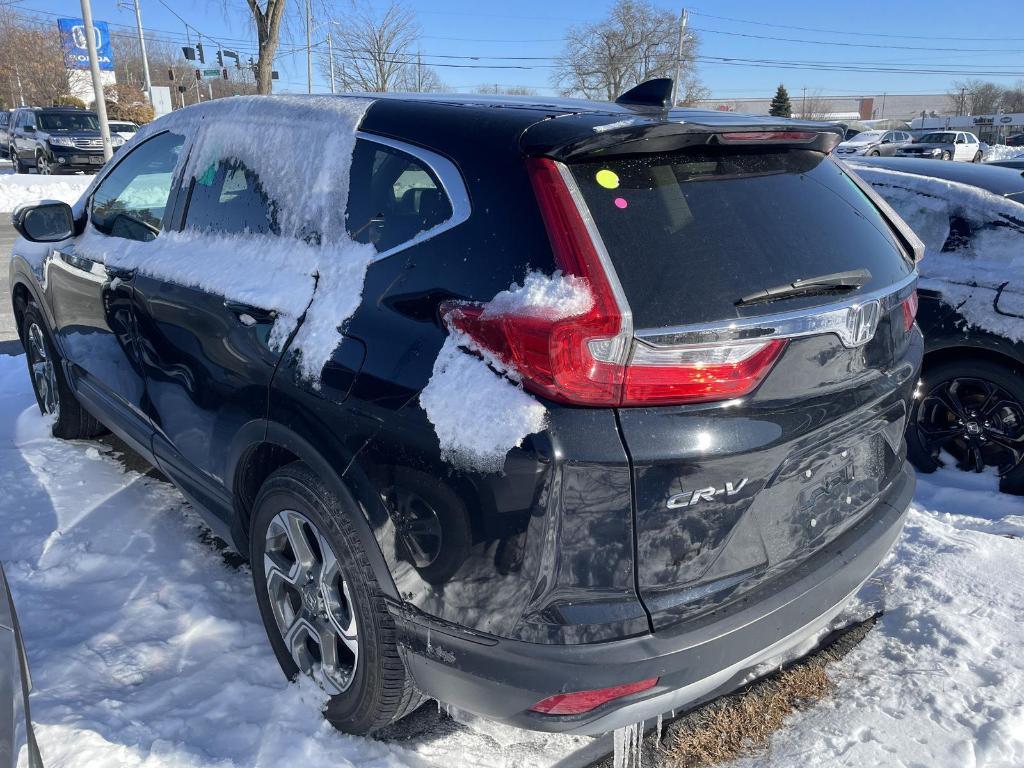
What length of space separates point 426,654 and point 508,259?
3.25ft

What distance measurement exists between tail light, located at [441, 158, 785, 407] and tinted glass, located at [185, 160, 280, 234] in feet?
3.70

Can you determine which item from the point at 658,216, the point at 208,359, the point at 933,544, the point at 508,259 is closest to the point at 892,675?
the point at 933,544

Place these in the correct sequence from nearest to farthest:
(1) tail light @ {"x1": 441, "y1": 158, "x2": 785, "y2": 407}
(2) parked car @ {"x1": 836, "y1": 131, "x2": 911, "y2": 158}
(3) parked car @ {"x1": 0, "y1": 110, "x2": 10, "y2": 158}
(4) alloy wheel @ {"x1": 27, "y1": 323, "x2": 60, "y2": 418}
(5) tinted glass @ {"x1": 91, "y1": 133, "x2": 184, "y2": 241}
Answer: (1) tail light @ {"x1": 441, "y1": 158, "x2": 785, "y2": 407} → (5) tinted glass @ {"x1": 91, "y1": 133, "x2": 184, "y2": 241} → (4) alloy wheel @ {"x1": 27, "y1": 323, "x2": 60, "y2": 418} → (3) parked car @ {"x1": 0, "y1": 110, "x2": 10, "y2": 158} → (2) parked car @ {"x1": 836, "y1": 131, "x2": 911, "y2": 158}

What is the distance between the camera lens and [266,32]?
21.1 meters

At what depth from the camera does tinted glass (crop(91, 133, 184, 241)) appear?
122 inches

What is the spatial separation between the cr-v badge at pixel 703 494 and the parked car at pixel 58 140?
87.2 feet

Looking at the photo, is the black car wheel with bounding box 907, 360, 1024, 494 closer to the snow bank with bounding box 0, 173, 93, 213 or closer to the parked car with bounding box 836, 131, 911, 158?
the snow bank with bounding box 0, 173, 93, 213

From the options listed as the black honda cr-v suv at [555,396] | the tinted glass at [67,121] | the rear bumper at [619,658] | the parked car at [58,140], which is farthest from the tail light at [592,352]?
the tinted glass at [67,121]

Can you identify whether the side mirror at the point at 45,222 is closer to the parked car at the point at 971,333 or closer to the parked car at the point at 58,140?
the parked car at the point at 971,333

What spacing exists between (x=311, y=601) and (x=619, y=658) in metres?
1.06

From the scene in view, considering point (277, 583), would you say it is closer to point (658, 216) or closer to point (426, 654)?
point (426, 654)

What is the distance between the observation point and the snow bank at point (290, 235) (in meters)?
2.07

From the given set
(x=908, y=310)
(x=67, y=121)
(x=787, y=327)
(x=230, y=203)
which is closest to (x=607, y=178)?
(x=787, y=327)

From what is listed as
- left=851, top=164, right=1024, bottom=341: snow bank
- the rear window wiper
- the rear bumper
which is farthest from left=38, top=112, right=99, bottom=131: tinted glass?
the rear window wiper
